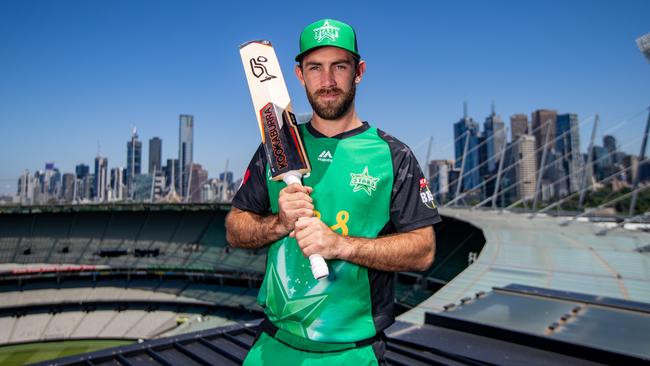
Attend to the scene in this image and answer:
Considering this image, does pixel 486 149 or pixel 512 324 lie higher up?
pixel 486 149

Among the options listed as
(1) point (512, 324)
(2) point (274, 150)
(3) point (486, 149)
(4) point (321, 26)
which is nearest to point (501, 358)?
(1) point (512, 324)

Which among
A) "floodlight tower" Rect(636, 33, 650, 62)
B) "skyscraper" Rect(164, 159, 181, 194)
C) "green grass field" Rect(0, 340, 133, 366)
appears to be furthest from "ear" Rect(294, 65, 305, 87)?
"skyscraper" Rect(164, 159, 181, 194)

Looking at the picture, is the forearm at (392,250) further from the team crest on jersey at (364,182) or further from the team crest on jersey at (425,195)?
the team crest on jersey at (364,182)

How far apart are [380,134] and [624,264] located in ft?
35.7

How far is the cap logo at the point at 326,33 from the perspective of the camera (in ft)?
5.80

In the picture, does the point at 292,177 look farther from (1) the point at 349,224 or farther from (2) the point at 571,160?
(2) the point at 571,160

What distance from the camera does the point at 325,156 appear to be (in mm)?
1797

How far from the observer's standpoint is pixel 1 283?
35312 millimetres

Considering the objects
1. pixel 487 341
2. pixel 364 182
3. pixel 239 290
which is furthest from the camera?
pixel 239 290

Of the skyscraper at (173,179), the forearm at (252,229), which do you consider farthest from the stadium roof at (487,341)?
the skyscraper at (173,179)

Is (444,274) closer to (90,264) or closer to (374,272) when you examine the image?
(374,272)

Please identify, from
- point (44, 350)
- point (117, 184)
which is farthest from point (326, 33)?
point (117, 184)

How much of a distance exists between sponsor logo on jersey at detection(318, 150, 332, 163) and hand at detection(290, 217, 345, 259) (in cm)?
33

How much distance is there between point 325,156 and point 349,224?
13.1 inches
